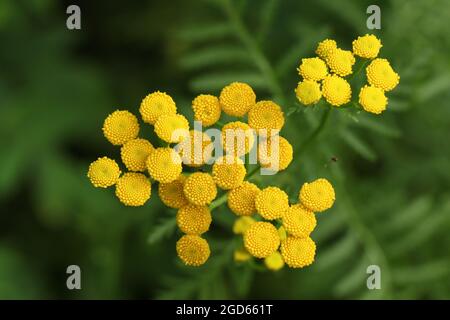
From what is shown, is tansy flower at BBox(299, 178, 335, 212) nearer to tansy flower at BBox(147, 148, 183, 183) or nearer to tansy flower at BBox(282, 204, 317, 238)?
tansy flower at BBox(282, 204, 317, 238)

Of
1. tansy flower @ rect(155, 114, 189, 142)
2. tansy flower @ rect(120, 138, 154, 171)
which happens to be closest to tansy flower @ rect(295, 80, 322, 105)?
tansy flower @ rect(155, 114, 189, 142)

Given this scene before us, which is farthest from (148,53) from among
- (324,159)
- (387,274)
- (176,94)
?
(387,274)

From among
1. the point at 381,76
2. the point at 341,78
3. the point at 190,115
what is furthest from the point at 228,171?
the point at 190,115

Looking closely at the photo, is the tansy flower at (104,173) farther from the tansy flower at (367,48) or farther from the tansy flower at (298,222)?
the tansy flower at (367,48)

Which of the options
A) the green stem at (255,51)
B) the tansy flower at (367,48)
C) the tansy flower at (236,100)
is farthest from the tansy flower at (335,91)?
the green stem at (255,51)

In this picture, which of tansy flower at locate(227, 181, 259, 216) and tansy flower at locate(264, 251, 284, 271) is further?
tansy flower at locate(264, 251, 284, 271)
